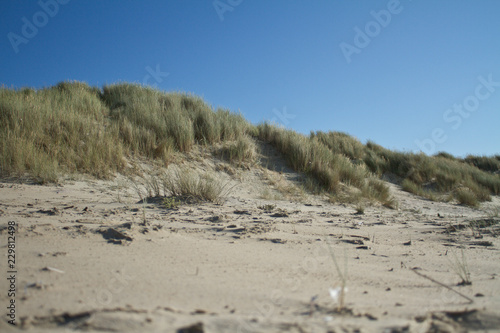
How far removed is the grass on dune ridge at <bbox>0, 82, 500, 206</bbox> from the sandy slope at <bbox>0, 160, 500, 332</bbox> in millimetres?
2715

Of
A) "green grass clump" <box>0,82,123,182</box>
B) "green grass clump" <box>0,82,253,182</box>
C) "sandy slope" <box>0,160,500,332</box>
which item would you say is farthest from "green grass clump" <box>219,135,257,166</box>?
"sandy slope" <box>0,160,500,332</box>

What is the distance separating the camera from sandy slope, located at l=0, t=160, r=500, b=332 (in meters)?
1.19

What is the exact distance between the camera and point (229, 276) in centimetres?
183

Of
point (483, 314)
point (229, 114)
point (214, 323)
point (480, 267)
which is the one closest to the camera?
point (214, 323)

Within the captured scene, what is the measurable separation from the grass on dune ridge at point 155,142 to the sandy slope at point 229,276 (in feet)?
8.91

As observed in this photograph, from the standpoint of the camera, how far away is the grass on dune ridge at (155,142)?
246 inches

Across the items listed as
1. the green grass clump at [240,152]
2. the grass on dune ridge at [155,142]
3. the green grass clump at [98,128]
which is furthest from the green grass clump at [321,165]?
the green grass clump at [240,152]

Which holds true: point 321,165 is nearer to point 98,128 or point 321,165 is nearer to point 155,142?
point 155,142

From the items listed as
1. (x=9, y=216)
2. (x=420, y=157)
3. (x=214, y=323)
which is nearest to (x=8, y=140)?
(x=9, y=216)

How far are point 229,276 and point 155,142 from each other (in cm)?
667

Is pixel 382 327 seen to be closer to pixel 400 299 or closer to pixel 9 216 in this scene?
pixel 400 299

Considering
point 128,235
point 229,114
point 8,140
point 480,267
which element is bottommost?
point 480,267

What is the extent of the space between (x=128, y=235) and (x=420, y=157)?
13819 mm

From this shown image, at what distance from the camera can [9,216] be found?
3025mm
